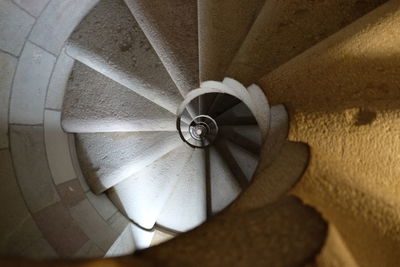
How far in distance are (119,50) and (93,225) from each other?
5.59 feet

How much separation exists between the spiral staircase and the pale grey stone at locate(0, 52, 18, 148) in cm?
2

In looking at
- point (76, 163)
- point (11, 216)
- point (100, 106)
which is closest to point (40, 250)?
point (11, 216)

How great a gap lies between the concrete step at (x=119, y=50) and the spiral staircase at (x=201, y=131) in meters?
0.01

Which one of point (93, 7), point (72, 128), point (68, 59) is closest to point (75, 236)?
point (72, 128)

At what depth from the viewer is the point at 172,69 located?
2783mm

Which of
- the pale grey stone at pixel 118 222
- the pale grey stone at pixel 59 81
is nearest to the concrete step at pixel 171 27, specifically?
the pale grey stone at pixel 59 81

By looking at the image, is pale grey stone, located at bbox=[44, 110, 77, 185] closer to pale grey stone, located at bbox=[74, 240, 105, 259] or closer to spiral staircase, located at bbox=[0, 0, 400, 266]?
spiral staircase, located at bbox=[0, 0, 400, 266]

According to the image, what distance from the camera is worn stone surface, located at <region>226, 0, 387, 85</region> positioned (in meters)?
1.83

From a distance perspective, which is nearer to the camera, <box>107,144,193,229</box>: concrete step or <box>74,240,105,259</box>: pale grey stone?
<box>74,240,105,259</box>: pale grey stone

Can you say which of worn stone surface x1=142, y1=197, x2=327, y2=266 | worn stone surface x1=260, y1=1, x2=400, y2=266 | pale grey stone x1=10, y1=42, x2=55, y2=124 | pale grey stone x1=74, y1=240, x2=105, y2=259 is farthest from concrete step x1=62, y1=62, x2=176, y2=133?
worn stone surface x1=142, y1=197, x2=327, y2=266

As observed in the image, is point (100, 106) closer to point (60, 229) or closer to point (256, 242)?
point (60, 229)

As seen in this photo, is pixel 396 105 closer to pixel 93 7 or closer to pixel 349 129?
pixel 349 129

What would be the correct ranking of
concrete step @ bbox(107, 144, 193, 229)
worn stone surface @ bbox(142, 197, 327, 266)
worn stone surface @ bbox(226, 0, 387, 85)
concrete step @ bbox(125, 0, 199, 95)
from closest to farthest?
worn stone surface @ bbox(142, 197, 327, 266)
worn stone surface @ bbox(226, 0, 387, 85)
concrete step @ bbox(125, 0, 199, 95)
concrete step @ bbox(107, 144, 193, 229)

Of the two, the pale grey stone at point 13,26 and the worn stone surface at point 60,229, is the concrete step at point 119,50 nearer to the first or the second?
the pale grey stone at point 13,26
